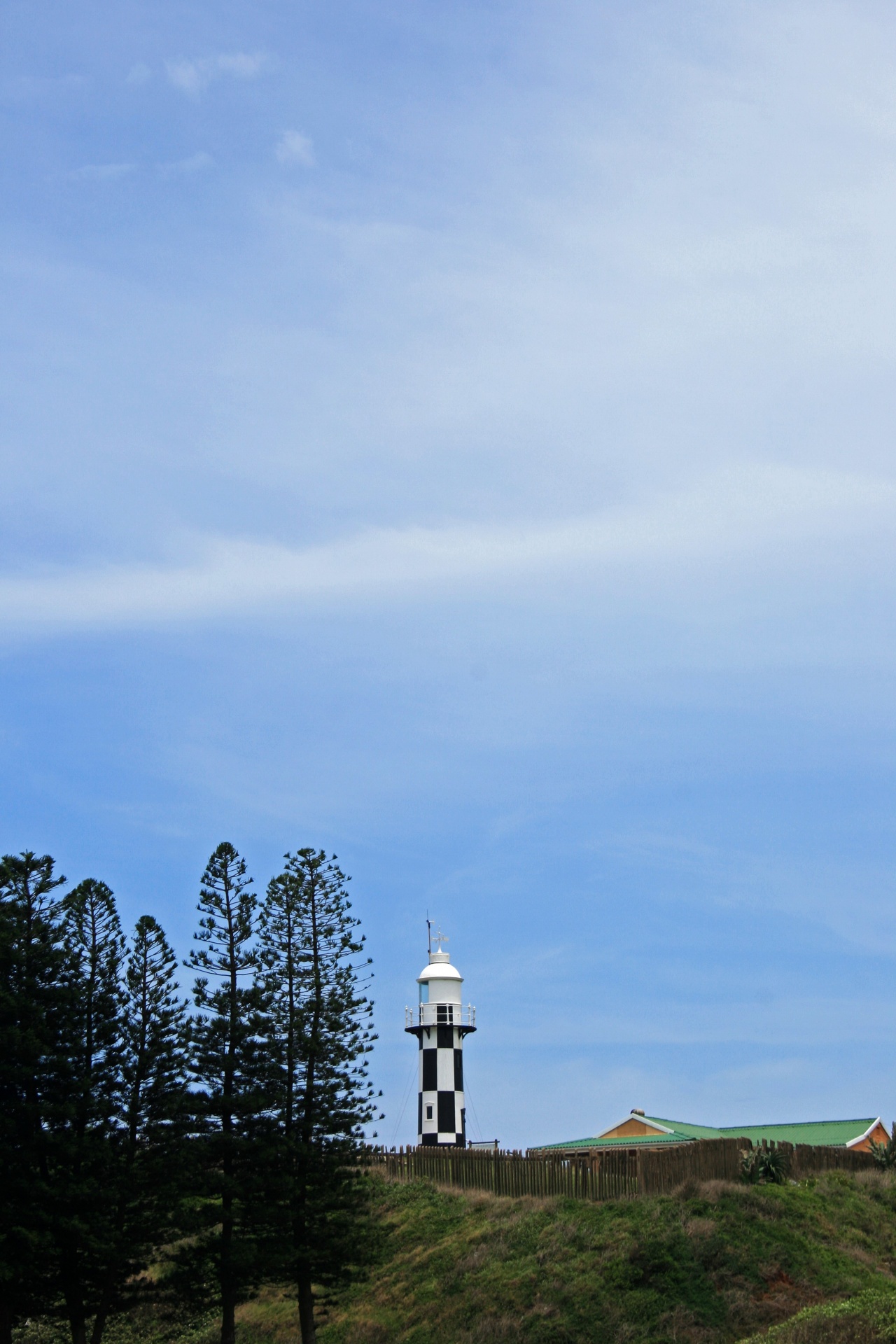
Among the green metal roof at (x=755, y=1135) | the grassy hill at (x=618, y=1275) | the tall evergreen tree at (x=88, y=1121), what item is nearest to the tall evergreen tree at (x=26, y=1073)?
the tall evergreen tree at (x=88, y=1121)

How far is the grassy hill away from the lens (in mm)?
22422

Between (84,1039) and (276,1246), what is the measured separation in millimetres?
5446

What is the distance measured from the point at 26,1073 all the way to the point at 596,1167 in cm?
1225

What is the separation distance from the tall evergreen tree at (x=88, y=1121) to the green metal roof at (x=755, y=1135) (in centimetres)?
1619

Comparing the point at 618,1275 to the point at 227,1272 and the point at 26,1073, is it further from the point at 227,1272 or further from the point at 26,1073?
the point at 26,1073

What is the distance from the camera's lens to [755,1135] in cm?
4041

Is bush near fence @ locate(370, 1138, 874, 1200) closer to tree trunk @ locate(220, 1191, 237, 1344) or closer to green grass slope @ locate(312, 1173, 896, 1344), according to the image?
green grass slope @ locate(312, 1173, 896, 1344)

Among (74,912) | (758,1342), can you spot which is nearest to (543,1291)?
(758,1342)

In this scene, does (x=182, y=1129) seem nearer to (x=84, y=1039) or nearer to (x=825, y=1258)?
(x=84, y=1039)

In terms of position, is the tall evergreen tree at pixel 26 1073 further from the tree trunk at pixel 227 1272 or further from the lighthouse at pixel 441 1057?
the lighthouse at pixel 441 1057

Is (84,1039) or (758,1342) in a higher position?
(84,1039)

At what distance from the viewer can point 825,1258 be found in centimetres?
2439

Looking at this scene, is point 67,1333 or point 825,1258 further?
point 67,1333

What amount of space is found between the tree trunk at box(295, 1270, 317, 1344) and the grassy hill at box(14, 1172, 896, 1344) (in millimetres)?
877
